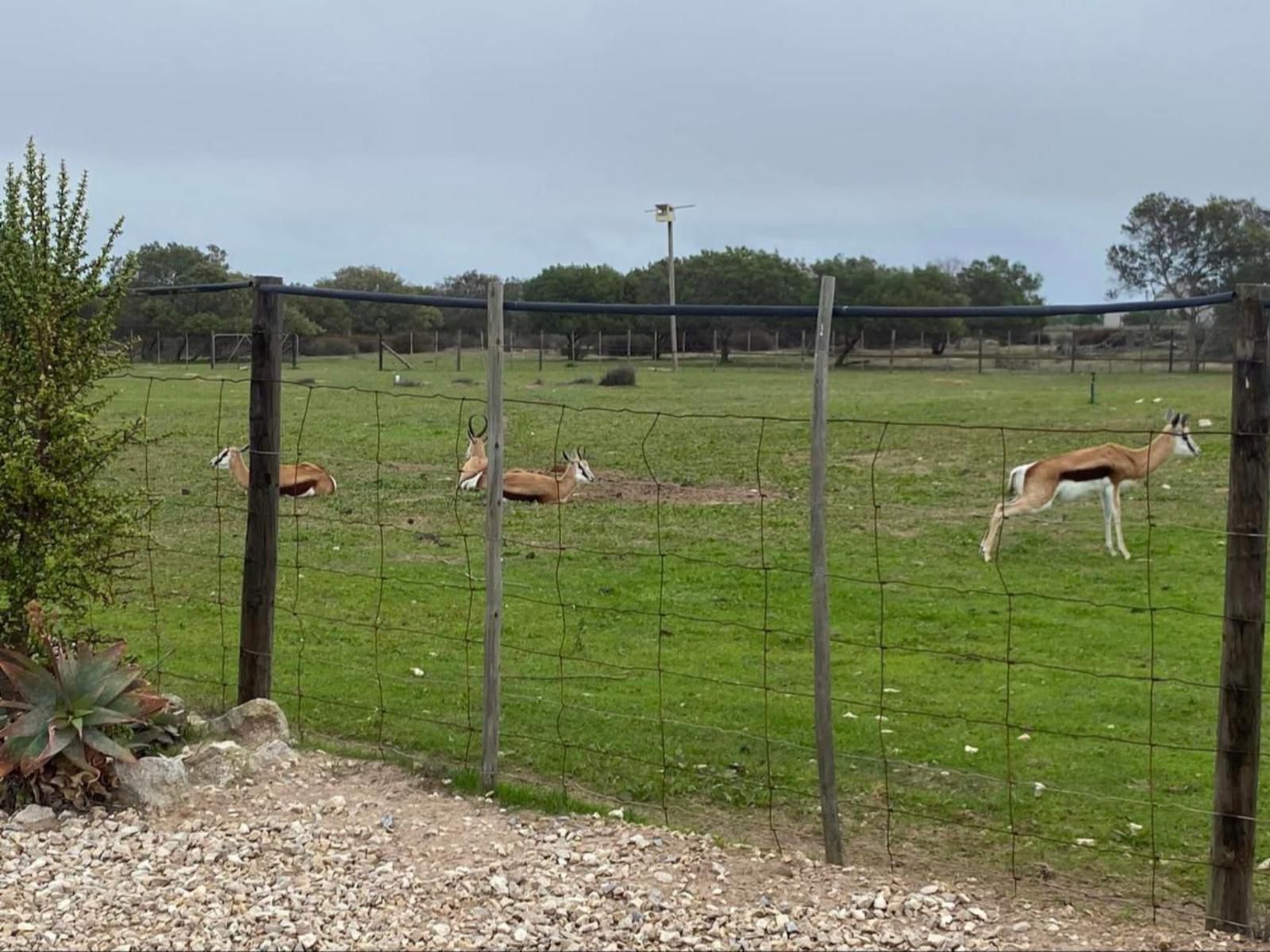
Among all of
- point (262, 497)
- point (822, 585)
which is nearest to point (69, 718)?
point (262, 497)

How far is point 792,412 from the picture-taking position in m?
30.8

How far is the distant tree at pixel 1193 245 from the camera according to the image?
220ft

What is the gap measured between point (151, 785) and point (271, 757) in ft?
1.98

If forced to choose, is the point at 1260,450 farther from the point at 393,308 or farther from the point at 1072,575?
the point at 393,308

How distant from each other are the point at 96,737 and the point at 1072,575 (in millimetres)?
9868

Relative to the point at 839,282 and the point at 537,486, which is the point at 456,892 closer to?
the point at 537,486

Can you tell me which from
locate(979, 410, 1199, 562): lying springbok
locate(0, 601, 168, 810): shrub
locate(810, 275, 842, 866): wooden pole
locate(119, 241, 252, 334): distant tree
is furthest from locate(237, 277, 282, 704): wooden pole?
locate(119, 241, 252, 334): distant tree

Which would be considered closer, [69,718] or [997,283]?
[69,718]

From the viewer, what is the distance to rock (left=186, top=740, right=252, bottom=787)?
6.14 m

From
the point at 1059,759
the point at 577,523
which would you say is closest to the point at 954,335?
the point at 577,523

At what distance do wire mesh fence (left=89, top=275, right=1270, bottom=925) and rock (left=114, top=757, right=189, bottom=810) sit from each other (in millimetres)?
1283

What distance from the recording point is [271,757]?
21.0 feet

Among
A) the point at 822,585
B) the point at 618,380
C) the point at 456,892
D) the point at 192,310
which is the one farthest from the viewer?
the point at 618,380

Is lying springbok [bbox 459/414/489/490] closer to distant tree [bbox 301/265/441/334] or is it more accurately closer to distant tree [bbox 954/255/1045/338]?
distant tree [bbox 301/265/441/334]
